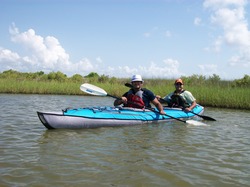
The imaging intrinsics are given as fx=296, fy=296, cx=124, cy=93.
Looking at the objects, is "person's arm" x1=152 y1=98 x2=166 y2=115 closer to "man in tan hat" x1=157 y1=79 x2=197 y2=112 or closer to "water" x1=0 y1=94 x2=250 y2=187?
"water" x1=0 y1=94 x2=250 y2=187

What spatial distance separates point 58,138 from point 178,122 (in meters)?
3.55

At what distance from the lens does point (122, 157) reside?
4156mm

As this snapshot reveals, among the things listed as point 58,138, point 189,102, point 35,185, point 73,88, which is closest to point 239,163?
point 35,185

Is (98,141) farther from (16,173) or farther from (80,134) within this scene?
(16,173)

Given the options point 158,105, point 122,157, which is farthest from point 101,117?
point 122,157

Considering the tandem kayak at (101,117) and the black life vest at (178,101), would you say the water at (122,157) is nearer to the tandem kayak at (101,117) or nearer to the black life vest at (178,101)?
the tandem kayak at (101,117)

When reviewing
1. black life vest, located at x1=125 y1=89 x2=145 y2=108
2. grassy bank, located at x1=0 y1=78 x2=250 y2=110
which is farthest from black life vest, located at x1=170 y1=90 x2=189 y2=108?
grassy bank, located at x1=0 y1=78 x2=250 y2=110

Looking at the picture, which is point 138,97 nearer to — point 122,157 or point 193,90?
point 122,157

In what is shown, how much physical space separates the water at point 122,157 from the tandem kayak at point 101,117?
0.17 metres

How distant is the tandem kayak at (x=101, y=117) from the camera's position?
5.75 m

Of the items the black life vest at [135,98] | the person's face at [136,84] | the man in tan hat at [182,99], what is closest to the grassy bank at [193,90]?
the man in tan hat at [182,99]

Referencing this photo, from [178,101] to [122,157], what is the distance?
169 inches

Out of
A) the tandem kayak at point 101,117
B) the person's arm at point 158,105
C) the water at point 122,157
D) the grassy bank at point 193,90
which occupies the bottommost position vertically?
the water at point 122,157

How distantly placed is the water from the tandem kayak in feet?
0.55
